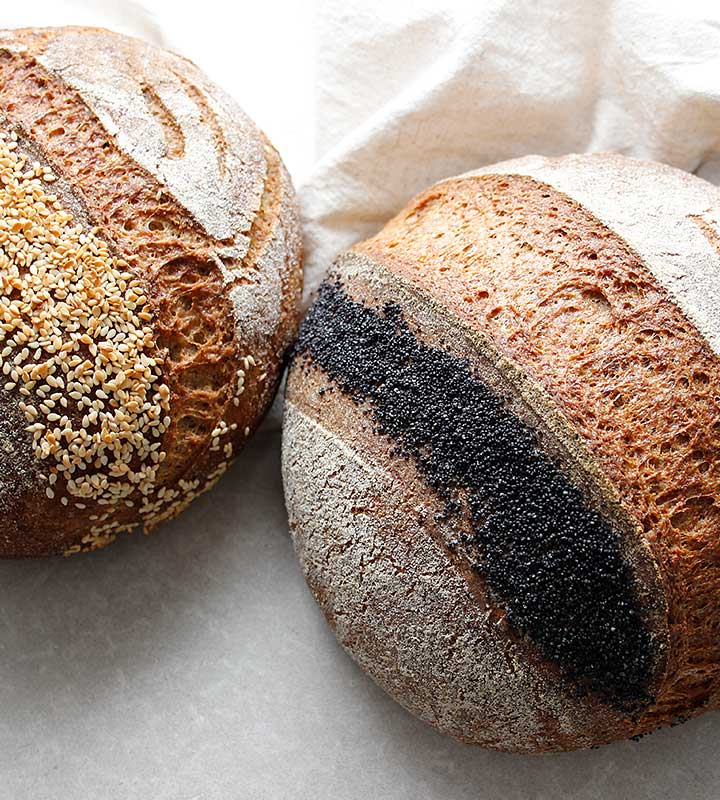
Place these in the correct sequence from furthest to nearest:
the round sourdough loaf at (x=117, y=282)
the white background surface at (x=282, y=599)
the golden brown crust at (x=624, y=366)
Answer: the white background surface at (x=282, y=599)
the round sourdough loaf at (x=117, y=282)
the golden brown crust at (x=624, y=366)

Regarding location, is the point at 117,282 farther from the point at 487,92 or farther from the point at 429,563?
the point at 487,92

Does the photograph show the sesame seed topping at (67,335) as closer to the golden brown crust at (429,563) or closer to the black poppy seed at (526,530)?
the golden brown crust at (429,563)

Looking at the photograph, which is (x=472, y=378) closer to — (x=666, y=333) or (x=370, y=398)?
(x=370, y=398)

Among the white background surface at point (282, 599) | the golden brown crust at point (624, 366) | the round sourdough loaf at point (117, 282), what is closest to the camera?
the golden brown crust at point (624, 366)

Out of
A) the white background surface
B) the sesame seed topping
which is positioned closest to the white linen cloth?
the white background surface

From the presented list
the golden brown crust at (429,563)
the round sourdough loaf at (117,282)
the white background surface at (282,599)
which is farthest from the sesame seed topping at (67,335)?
the white background surface at (282,599)

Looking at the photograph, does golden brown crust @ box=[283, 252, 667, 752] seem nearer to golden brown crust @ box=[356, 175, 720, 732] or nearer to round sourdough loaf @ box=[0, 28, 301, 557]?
golden brown crust @ box=[356, 175, 720, 732]
